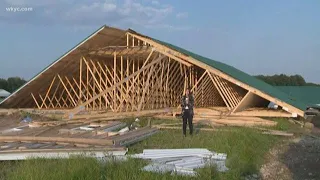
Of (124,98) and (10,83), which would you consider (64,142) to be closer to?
(124,98)

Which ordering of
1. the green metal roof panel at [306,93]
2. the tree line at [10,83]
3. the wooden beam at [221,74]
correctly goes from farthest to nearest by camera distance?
the tree line at [10,83] < the green metal roof panel at [306,93] < the wooden beam at [221,74]

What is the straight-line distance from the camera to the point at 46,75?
19234mm

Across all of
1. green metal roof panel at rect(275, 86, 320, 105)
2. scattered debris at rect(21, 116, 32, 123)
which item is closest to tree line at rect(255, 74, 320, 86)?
green metal roof panel at rect(275, 86, 320, 105)

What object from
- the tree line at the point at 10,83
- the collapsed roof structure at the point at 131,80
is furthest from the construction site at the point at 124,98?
the tree line at the point at 10,83

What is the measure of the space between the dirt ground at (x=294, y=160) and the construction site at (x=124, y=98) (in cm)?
103

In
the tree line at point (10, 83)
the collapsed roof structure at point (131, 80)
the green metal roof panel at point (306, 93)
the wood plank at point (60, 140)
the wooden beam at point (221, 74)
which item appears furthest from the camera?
the tree line at point (10, 83)

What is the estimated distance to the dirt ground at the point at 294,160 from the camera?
8164 mm

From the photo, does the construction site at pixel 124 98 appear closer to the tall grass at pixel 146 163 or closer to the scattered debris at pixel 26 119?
the scattered debris at pixel 26 119

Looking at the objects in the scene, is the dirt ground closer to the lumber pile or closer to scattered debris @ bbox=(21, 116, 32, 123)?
the lumber pile

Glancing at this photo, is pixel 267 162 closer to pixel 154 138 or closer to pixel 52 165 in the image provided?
pixel 154 138

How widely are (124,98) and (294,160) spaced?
886cm

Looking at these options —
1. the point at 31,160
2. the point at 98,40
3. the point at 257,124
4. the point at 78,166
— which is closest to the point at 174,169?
the point at 78,166

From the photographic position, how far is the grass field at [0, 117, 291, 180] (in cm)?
604

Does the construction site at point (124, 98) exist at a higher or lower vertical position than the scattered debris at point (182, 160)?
higher
